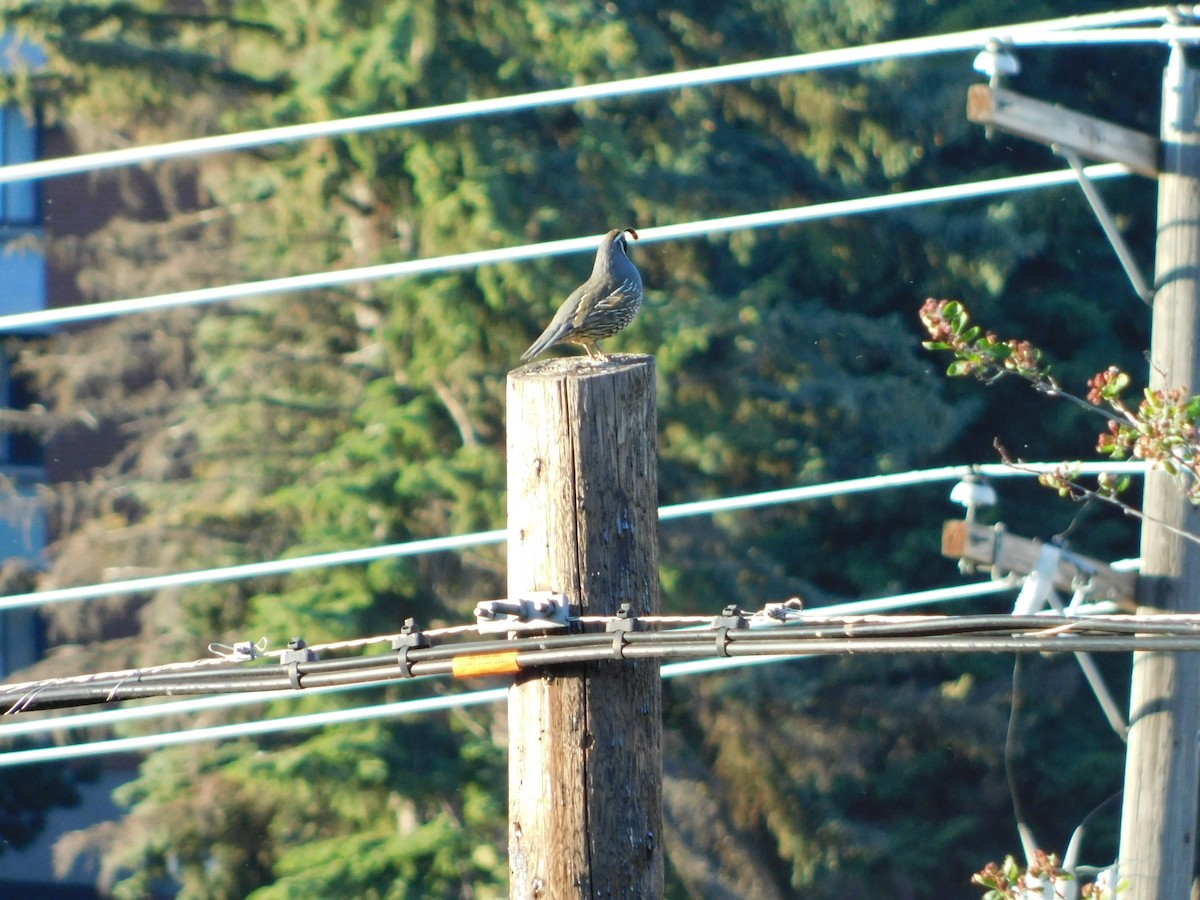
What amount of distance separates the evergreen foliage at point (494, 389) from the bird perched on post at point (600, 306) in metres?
6.75

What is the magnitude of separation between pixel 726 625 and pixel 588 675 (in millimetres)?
310

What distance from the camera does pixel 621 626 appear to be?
321 cm

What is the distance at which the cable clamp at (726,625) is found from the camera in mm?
3186

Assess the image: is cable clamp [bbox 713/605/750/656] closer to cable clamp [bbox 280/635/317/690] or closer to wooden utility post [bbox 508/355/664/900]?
wooden utility post [bbox 508/355/664/900]

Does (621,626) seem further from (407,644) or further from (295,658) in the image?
(295,658)

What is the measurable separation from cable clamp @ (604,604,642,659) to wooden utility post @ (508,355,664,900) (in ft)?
0.19

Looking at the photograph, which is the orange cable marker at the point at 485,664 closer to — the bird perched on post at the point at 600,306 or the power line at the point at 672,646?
the power line at the point at 672,646

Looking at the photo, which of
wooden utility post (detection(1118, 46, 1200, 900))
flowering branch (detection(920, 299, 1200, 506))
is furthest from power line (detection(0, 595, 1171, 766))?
wooden utility post (detection(1118, 46, 1200, 900))

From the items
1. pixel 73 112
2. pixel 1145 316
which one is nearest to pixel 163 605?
pixel 73 112

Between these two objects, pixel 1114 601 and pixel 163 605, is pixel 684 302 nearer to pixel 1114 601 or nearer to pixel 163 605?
pixel 163 605

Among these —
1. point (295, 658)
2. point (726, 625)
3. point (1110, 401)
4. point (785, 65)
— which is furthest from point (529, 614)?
point (785, 65)

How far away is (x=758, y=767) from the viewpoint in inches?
547

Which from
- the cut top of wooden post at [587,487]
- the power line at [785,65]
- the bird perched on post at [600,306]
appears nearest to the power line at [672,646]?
the cut top of wooden post at [587,487]

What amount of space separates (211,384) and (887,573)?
764 cm
